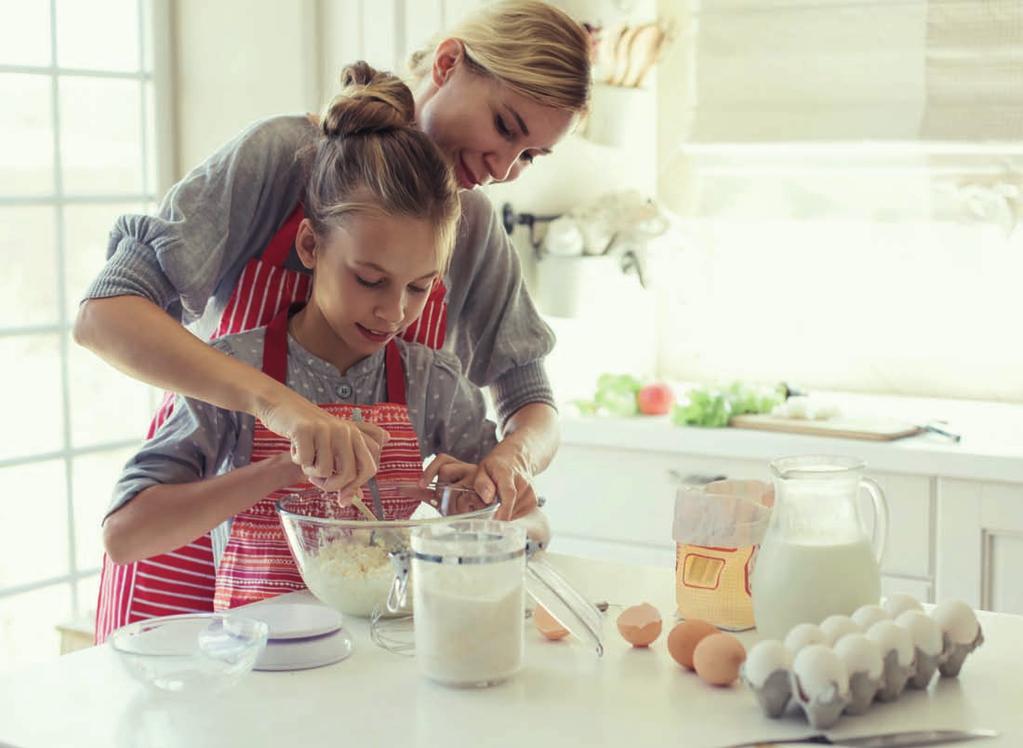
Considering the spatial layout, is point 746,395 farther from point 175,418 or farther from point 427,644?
point 427,644

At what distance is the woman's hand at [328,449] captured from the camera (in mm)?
1287

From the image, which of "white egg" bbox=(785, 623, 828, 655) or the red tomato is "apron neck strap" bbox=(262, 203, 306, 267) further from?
the red tomato

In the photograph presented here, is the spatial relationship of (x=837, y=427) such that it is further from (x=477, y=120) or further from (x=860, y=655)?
(x=860, y=655)

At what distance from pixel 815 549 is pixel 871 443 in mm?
1536

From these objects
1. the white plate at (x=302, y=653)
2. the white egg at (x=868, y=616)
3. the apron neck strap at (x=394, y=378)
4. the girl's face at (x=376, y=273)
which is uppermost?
the girl's face at (x=376, y=273)

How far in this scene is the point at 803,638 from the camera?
1104 mm

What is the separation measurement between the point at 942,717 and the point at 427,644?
42 cm

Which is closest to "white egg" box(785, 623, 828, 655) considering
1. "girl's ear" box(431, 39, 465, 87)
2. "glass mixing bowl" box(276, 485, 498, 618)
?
"glass mixing bowl" box(276, 485, 498, 618)

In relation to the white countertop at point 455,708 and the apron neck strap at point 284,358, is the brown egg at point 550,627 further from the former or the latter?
the apron neck strap at point 284,358

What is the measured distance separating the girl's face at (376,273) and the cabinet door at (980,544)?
4.73ft

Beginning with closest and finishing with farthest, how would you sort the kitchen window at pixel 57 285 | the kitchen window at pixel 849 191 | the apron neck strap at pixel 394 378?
the apron neck strap at pixel 394 378 → the kitchen window at pixel 57 285 → the kitchen window at pixel 849 191

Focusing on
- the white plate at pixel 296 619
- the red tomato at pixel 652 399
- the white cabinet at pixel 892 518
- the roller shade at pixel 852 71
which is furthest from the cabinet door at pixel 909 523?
the white plate at pixel 296 619

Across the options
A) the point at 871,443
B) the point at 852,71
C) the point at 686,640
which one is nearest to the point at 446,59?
the point at 686,640

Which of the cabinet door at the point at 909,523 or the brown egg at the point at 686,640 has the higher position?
the brown egg at the point at 686,640
